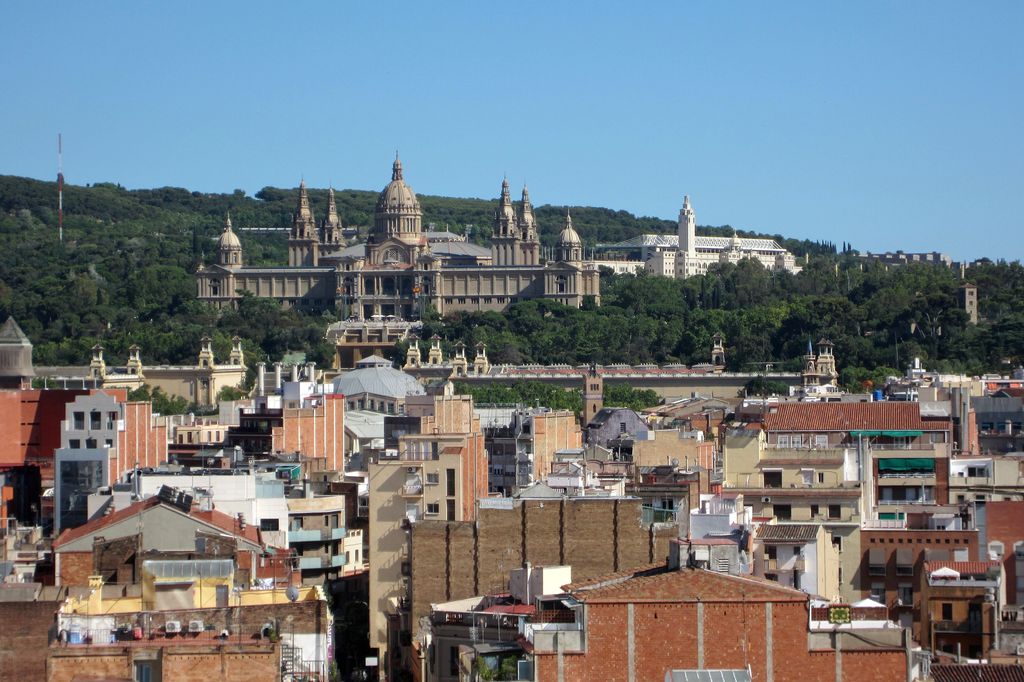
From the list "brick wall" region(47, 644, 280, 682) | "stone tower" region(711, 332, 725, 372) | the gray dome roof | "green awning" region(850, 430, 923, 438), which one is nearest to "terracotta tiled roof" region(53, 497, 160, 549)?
"brick wall" region(47, 644, 280, 682)

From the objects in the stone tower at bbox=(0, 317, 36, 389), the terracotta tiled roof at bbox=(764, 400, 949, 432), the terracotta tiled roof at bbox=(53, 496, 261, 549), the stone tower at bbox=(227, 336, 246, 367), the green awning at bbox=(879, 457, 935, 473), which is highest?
the stone tower at bbox=(227, 336, 246, 367)

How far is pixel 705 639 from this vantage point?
28516 millimetres

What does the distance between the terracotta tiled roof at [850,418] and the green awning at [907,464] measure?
117 centimetres

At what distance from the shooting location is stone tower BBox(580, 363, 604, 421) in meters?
118

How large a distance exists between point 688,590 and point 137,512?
1208cm

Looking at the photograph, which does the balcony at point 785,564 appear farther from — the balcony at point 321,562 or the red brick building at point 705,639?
the balcony at point 321,562

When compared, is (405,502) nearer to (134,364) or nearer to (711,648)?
(711,648)

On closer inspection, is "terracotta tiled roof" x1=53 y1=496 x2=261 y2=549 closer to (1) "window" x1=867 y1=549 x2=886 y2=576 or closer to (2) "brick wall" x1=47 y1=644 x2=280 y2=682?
(1) "window" x1=867 y1=549 x2=886 y2=576

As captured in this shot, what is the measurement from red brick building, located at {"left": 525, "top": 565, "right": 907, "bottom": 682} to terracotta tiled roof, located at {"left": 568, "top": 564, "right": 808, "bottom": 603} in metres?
0.01

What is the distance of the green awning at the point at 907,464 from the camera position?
2028 inches

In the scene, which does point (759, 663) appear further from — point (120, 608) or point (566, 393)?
point (566, 393)

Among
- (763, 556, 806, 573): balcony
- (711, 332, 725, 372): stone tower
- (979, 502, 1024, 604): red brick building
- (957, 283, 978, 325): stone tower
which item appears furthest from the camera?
(711, 332, 725, 372): stone tower

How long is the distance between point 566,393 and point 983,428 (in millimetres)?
72449

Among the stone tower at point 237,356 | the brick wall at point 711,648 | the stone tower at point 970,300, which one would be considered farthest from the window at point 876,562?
the stone tower at point 237,356
